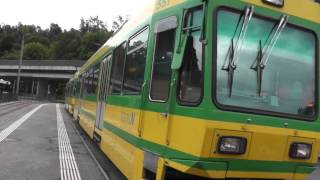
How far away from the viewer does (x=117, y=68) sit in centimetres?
1075

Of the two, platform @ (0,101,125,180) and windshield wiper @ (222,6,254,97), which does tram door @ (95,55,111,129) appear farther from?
windshield wiper @ (222,6,254,97)

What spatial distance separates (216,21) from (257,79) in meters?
0.86

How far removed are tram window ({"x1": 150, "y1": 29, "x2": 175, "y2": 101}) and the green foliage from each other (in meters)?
116

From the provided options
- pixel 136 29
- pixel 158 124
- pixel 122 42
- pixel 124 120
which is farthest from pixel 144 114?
pixel 122 42

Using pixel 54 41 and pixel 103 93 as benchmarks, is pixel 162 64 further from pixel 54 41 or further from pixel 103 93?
pixel 54 41

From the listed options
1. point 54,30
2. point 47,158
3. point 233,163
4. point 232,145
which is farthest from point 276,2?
point 54,30

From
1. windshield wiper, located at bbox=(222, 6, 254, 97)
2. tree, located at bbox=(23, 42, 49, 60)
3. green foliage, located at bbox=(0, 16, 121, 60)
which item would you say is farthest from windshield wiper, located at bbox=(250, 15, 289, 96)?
tree, located at bbox=(23, 42, 49, 60)

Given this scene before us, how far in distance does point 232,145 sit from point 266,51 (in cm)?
123

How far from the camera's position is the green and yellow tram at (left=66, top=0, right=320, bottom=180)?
20.6 feet

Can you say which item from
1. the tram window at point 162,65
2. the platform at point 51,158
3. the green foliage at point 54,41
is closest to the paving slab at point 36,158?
the platform at point 51,158

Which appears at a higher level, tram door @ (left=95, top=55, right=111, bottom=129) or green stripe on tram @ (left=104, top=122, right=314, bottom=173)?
tram door @ (left=95, top=55, right=111, bottom=129)

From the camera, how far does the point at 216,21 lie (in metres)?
6.34

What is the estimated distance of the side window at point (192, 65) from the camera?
6.38 m

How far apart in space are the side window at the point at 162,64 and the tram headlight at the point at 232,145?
3.60 feet
